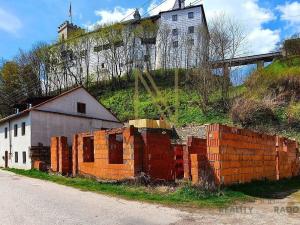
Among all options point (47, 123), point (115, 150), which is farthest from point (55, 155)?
point (115, 150)

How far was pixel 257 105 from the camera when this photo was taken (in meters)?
34.7

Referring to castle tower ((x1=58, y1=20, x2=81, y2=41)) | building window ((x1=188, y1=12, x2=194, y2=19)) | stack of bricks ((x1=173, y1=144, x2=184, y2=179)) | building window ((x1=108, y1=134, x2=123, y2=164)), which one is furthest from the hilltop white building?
building window ((x1=108, y1=134, x2=123, y2=164))

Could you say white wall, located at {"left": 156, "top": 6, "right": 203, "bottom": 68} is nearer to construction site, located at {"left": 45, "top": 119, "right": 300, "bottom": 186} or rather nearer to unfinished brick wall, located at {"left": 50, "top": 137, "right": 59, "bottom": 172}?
unfinished brick wall, located at {"left": 50, "top": 137, "right": 59, "bottom": 172}

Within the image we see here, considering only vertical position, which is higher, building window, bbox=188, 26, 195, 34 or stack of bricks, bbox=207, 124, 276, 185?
building window, bbox=188, 26, 195, 34

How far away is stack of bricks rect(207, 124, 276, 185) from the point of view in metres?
13.7

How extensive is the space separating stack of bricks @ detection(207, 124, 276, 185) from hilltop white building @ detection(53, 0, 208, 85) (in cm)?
4216

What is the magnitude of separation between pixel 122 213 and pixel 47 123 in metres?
23.1

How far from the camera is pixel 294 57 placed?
144 feet

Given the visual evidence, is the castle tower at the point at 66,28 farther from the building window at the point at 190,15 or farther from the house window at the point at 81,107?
the house window at the point at 81,107

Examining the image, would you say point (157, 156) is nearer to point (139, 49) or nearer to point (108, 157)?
point (108, 157)

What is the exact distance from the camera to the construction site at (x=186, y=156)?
1386 centimetres

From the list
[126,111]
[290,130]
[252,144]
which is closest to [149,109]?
[126,111]

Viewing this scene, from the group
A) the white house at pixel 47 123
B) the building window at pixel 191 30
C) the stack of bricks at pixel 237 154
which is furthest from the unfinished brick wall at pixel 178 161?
the building window at pixel 191 30

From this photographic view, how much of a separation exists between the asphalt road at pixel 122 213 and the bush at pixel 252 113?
71.3 ft
